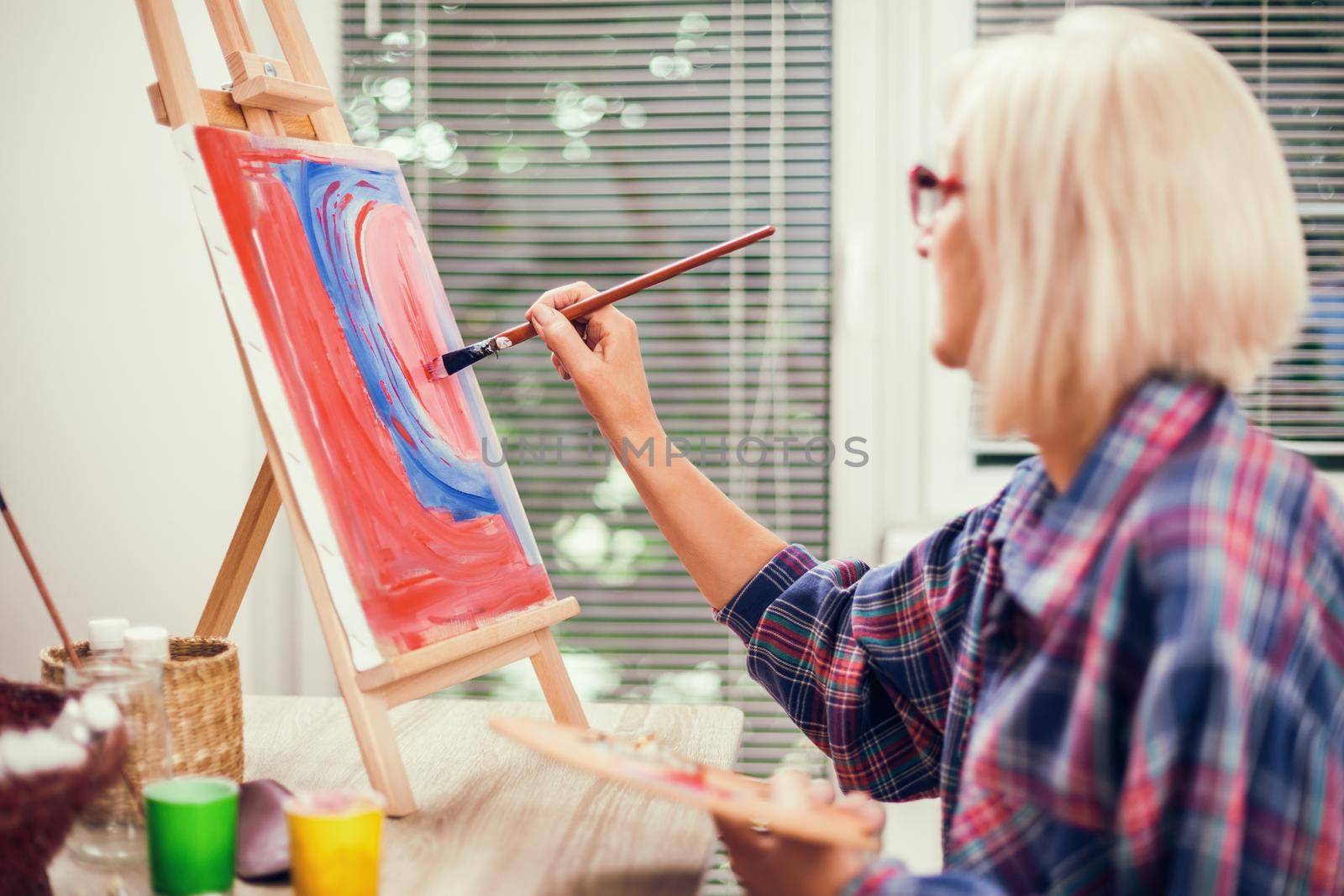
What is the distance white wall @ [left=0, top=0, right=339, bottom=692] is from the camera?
1.76 meters

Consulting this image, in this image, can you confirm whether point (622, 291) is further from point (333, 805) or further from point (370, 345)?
point (333, 805)

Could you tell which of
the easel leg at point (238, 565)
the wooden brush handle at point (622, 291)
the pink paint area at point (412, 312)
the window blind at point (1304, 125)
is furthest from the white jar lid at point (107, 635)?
the window blind at point (1304, 125)

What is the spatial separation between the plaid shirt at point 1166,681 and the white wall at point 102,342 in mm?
1446

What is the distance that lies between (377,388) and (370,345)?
0.17 feet

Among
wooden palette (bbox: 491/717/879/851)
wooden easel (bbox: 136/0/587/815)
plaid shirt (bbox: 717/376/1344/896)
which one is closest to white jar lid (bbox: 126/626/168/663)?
wooden easel (bbox: 136/0/587/815)

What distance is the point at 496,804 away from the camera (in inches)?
43.2

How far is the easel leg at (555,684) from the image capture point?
1.27 meters

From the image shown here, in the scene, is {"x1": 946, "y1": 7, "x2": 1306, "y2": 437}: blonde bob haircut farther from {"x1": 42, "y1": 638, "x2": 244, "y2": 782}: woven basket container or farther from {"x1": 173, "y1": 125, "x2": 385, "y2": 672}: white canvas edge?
{"x1": 42, "y1": 638, "x2": 244, "y2": 782}: woven basket container

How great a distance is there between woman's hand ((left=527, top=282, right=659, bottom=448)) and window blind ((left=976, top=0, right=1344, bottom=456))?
111 cm

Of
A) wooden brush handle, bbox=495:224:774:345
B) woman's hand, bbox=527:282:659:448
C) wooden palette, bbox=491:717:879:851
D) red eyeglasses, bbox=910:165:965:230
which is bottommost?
wooden palette, bbox=491:717:879:851

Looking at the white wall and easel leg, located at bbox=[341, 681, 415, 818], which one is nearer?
easel leg, located at bbox=[341, 681, 415, 818]

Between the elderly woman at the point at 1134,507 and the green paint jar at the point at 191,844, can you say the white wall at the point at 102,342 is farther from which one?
the elderly woman at the point at 1134,507

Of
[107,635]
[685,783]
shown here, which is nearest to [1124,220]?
[685,783]

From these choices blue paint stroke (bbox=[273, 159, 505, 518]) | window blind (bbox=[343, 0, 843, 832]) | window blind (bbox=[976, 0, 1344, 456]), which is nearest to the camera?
blue paint stroke (bbox=[273, 159, 505, 518])
